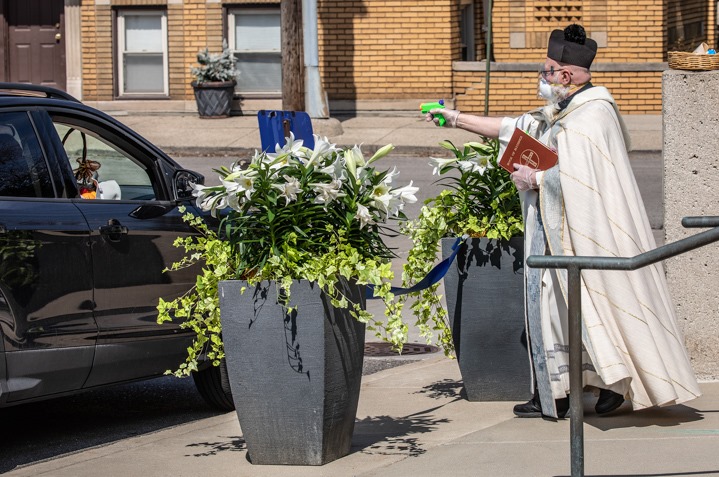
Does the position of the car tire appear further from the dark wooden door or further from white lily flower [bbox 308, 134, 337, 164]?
the dark wooden door

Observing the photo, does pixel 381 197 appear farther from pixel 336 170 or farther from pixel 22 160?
pixel 22 160

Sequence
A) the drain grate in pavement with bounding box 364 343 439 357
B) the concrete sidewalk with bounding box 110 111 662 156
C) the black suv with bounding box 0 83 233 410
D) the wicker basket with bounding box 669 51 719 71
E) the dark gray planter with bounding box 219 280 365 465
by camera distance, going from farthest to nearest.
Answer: the concrete sidewalk with bounding box 110 111 662 156 < the drain grate in pavement with bounding box 364 343 439 357 < the wicker basket with bounding box 669 51 719 71 < the black suv with bounding box 0 83 233 410 < the dark gray planter with bounding box 219 280 365 465

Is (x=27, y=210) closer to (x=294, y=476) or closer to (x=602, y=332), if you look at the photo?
(x=294, y=476)

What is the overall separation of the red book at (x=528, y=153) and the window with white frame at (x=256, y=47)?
1736 centimetres

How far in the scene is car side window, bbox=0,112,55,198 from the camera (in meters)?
6.11

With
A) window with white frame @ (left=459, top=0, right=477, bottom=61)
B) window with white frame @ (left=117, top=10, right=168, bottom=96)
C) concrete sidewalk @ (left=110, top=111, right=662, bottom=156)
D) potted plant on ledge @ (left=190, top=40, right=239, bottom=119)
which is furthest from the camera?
window with white frame @ (left=459, top=0, right=477, bottom=61)

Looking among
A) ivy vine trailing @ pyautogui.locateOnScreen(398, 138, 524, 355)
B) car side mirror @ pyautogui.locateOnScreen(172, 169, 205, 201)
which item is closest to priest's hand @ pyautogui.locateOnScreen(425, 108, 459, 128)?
ivy vine trailing @ pyautogui.locateOnScreen(398, 138, 524, 355)

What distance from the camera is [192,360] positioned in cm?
579

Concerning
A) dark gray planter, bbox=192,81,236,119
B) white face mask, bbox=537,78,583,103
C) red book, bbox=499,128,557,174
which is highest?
dark gray planter, bbox=192,81,236,119

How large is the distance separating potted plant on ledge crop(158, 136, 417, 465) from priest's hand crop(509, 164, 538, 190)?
0.66m

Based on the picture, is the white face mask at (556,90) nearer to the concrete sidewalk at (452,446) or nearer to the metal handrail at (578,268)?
the concrete sidewalk at (452,446)

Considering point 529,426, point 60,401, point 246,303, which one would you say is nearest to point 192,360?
point 246,303

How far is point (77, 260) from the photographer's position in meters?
6.12

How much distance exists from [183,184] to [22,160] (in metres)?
1.07
